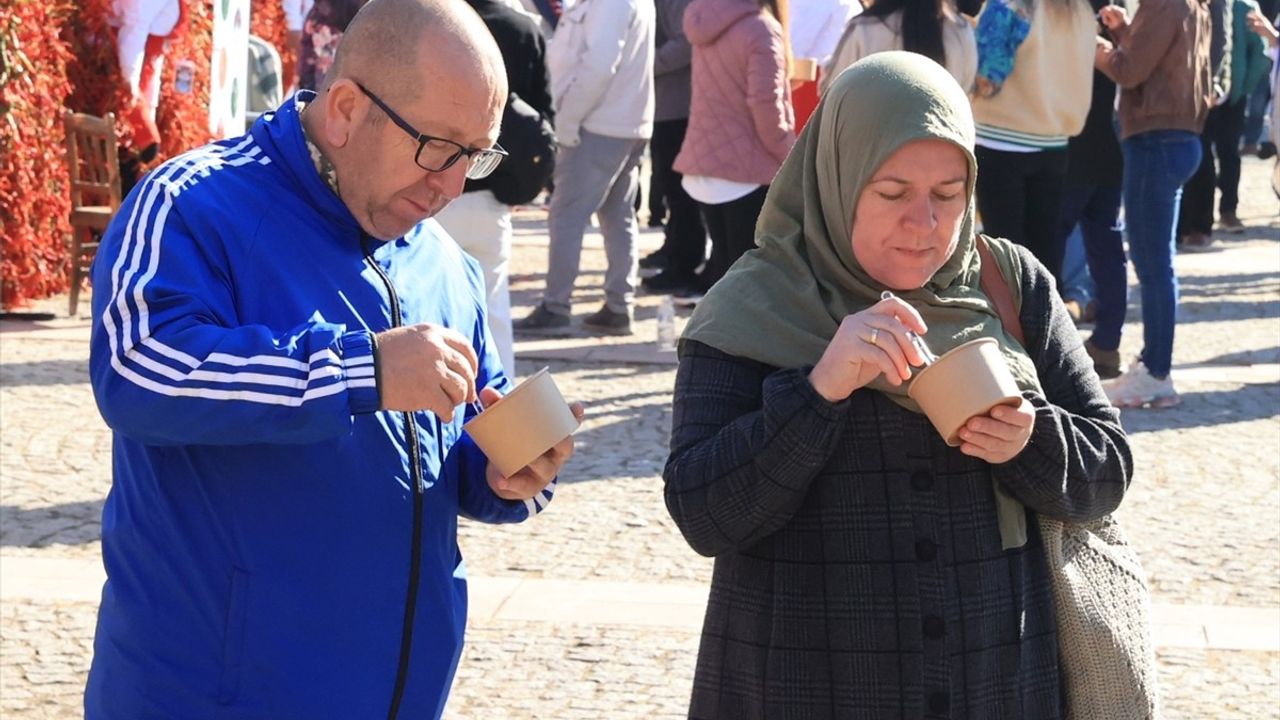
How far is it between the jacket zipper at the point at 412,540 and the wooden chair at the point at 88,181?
8.05m

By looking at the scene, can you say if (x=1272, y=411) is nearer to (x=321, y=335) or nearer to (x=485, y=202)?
(x=485, y=202)

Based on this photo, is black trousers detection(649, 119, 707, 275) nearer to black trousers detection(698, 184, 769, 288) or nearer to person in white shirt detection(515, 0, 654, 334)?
person in white shirt detection(515, 0, 654, 334)

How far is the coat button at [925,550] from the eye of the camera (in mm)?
2604

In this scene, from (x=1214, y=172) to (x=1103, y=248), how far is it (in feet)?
19.6

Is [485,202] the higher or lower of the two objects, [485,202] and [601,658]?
the higher

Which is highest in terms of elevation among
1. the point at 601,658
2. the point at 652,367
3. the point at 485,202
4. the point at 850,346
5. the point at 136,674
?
the point at 850,346

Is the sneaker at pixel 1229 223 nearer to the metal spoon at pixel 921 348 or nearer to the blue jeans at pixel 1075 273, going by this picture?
the blue jeans at pixel 1075 273

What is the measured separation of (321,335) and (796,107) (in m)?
7.70

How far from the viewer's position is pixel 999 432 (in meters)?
2.47

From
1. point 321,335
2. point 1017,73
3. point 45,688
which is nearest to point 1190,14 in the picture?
point 1017,73

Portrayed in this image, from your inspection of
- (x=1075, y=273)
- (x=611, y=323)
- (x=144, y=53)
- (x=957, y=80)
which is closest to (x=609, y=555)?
(x=957, y=80)

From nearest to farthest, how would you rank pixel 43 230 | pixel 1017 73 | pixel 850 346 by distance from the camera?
pixel 850 346, pixel 1017 73, pixel 43 230

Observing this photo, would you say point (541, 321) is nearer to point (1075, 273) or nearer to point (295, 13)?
point (1075, 273)

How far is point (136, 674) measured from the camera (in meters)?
2.29
